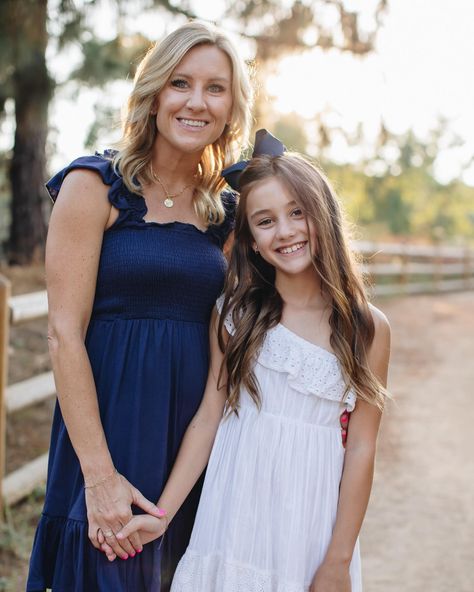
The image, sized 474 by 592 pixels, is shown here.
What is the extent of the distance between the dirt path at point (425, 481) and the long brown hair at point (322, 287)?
6.66ft

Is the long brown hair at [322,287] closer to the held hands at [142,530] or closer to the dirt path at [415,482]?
the held hands at [142,530]

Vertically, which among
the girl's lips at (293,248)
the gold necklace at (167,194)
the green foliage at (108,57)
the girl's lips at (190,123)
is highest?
the green foliage at (108,57)

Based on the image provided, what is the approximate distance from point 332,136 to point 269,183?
6268 mm

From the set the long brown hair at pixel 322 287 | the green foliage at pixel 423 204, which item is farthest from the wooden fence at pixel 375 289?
the green foliage at pixel 423 204

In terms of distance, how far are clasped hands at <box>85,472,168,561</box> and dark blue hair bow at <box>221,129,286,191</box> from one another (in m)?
0.90

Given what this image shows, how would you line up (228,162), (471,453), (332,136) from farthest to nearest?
(332,136) < (471,453) < (228,162)

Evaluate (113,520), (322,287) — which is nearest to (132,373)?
(113,520)

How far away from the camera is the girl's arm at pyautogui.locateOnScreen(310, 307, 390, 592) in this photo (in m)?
2.00

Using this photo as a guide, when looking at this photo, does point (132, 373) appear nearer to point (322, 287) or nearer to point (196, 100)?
point (322, 287)

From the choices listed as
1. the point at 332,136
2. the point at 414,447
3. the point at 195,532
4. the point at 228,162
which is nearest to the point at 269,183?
the point at 228,162

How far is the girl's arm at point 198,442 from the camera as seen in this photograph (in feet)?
6.83

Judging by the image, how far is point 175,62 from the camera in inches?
82.4

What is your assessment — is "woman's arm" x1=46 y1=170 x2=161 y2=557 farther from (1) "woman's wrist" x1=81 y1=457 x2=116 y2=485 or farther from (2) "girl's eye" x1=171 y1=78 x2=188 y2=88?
(2) "girl's eye" x1=171 y1=78 x2=188 y2=88

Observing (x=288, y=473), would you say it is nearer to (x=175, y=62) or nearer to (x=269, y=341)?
(x=269, y=341)
